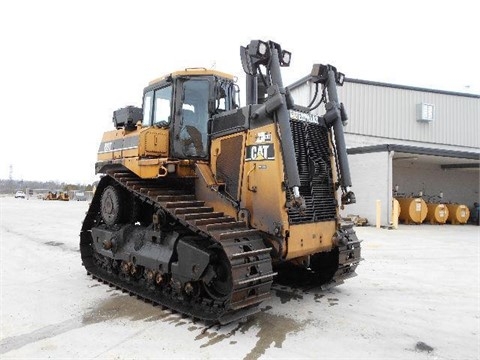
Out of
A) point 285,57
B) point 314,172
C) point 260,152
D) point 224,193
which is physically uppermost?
point 285,57

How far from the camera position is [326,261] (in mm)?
6441

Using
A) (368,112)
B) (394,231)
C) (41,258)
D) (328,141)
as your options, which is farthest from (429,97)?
(41,258)

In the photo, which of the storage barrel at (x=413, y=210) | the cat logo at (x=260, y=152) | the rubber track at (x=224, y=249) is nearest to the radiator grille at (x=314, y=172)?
the cat logo at (x=260, y=152)

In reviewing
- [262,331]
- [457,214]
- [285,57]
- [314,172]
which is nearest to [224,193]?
[314,172]

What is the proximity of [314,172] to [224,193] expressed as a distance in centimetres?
139

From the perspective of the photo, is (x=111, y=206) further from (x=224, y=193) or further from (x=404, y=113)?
(x=404, y=113)

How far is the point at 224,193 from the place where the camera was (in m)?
5.77

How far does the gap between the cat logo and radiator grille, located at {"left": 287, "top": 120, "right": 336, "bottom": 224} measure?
53cm

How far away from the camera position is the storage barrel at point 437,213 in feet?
65.1

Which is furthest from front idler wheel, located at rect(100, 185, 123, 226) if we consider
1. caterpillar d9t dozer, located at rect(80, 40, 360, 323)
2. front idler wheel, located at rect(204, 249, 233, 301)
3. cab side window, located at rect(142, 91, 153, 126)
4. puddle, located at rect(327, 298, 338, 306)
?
puddle, located at rect(327, 298, 338, 306)

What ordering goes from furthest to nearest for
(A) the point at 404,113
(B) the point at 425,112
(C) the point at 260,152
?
(B) the point at 425,112, (A) the point at 404,113, (C) the point at 260,152

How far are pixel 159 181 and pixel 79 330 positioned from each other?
2.73 metres

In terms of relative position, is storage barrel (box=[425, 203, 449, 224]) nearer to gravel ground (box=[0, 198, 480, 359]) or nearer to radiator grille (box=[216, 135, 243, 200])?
gravel ground (box=[0, 198, 480, 359])

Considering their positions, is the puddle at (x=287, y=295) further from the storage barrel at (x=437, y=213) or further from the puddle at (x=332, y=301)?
A: the storage barrel at (x=437, y=213)
